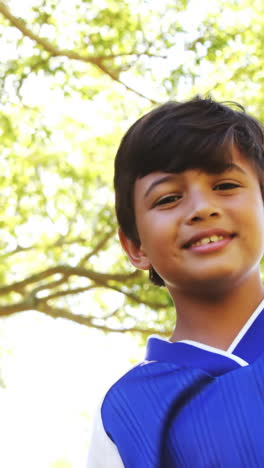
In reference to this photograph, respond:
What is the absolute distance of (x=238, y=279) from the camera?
1538 mm

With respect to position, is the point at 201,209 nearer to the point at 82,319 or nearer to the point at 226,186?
the point at 226,186

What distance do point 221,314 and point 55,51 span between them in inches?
160

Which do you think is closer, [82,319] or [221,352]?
[221,352]

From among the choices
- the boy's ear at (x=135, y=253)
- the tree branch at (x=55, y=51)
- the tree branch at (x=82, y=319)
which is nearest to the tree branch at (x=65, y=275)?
the tree branch at (x=82, y=319)

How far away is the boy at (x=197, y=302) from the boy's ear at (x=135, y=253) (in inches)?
1.8

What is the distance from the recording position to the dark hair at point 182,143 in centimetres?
158

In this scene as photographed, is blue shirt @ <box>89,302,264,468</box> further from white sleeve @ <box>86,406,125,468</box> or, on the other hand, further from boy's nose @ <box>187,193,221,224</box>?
boy's nose @ <box>187,193,221,224</box>

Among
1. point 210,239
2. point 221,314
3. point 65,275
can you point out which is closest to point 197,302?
point 221,314

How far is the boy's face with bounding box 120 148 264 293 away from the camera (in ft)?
4.96

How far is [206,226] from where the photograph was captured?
151 centimetres

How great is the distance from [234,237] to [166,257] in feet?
0.49

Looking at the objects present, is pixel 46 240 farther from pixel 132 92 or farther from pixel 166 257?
pixel 166 257

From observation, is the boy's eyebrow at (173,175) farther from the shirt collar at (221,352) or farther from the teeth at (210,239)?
the shirt collar at (221,352)

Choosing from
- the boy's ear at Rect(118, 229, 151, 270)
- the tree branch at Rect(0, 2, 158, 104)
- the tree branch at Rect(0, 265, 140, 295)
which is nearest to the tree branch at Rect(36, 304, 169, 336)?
the tree branch at Rect(0, 265, 140, 295)
